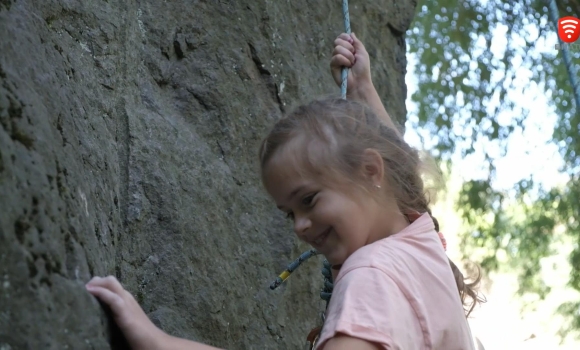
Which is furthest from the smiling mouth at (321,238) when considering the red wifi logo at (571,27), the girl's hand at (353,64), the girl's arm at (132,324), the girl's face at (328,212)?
the red wifi logo at (571,27)

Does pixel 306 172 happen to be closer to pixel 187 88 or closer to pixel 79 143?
pixel 79 143

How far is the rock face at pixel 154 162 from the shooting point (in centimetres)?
96

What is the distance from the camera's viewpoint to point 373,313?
3.79 feet

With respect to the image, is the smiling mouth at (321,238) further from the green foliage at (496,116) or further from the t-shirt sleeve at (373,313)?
the green foliage at (496,116)

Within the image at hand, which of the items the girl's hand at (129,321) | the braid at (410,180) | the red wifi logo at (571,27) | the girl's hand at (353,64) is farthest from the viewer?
the red wifi logo at (571,27)

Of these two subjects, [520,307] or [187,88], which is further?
[520,307]

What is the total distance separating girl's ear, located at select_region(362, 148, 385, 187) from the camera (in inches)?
57.9

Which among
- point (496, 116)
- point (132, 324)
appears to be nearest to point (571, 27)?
point (496, 116)

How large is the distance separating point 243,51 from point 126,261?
2.89 ft

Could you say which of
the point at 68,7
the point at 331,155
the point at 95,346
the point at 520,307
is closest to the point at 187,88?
the point at 68,7

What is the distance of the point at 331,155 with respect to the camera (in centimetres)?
145

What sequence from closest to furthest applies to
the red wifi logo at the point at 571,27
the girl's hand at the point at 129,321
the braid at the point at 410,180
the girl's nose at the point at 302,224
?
the girl's hand at the point at 129,321, the girl's nose at the point at 302,224, the braid at the point at 410,180, the red wifi logo at the point at 571,27

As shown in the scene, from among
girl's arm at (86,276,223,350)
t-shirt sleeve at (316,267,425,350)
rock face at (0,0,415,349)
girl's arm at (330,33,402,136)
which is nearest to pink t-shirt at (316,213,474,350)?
t-shirt sleeve at (316,267,425,350)

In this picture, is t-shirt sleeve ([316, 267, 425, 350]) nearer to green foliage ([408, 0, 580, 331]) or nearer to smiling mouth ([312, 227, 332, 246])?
smiling mouth ([312, 227, 332, 246])
